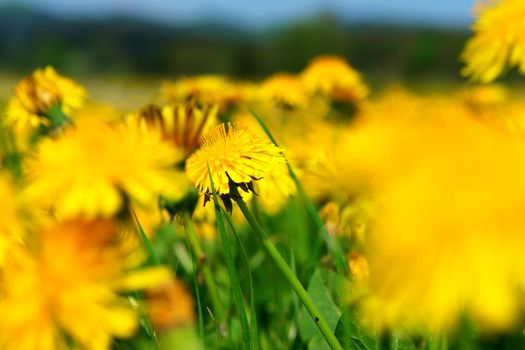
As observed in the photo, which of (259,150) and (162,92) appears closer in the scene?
(259,150)

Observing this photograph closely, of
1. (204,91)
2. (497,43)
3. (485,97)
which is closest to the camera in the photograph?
(497,43)

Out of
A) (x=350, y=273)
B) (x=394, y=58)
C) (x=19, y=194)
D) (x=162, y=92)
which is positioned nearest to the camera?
(x=19, y=194)

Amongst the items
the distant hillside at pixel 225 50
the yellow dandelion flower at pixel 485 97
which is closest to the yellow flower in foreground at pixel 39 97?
the yellow dandelion flower at pixel 485 97

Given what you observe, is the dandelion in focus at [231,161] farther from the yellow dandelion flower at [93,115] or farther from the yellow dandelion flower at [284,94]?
the yellow dandelion flower at [284,94]

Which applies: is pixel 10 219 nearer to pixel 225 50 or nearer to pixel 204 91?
pixel 204 91

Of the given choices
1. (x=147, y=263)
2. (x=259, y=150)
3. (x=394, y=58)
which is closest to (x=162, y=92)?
(x=147, y=263)

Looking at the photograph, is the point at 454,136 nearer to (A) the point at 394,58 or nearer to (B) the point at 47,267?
(B) the point at 47,267

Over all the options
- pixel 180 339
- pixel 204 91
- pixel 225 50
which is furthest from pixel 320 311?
pixel 225 50
